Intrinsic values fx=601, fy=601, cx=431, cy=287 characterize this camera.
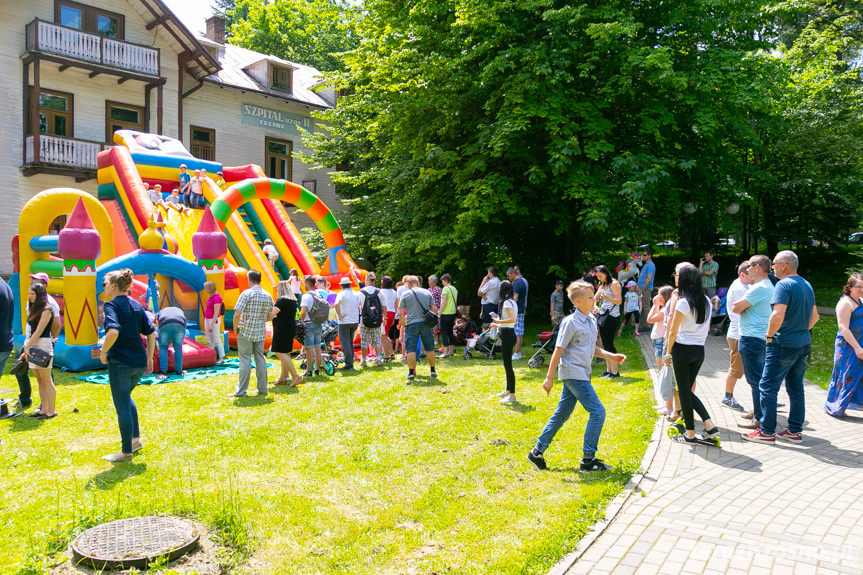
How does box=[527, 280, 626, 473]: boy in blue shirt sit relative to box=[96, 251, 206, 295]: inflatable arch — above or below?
below

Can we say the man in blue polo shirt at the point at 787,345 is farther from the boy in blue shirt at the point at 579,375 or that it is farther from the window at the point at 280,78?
the window at the point at 280,78

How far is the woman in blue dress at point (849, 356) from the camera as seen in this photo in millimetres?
7934

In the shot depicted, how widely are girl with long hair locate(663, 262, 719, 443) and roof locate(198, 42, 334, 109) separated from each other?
2057cm

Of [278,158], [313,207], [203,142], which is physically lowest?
[313,207]

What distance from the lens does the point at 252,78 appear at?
26.8 meters

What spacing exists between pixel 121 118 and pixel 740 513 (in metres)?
23.3

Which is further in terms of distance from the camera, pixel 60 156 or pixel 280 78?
pixel 280 78

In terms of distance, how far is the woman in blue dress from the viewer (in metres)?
7.93

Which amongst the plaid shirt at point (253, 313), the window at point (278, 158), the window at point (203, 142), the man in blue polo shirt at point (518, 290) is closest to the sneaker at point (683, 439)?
the man in blue polo shirt at point (518, 290)

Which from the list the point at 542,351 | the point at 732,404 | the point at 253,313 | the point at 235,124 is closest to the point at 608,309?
the point at 542,351

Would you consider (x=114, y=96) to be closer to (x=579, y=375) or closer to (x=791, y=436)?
(x=579, y=375)

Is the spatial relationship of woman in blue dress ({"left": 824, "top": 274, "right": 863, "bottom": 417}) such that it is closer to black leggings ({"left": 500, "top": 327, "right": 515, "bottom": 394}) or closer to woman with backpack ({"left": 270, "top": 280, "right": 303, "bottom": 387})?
black leggings ({"left": 500, "top": 327, "right": 515, "bottom": 394})

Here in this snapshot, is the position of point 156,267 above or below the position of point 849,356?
above

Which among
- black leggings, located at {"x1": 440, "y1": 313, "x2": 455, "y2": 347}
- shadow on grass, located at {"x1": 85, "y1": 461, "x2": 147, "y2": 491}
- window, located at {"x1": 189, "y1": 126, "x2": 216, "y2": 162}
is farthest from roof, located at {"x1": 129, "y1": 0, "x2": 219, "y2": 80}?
shadow on grass, located at {"x1": 85, "y1": 461, "x2": 147, "y2": 491}
